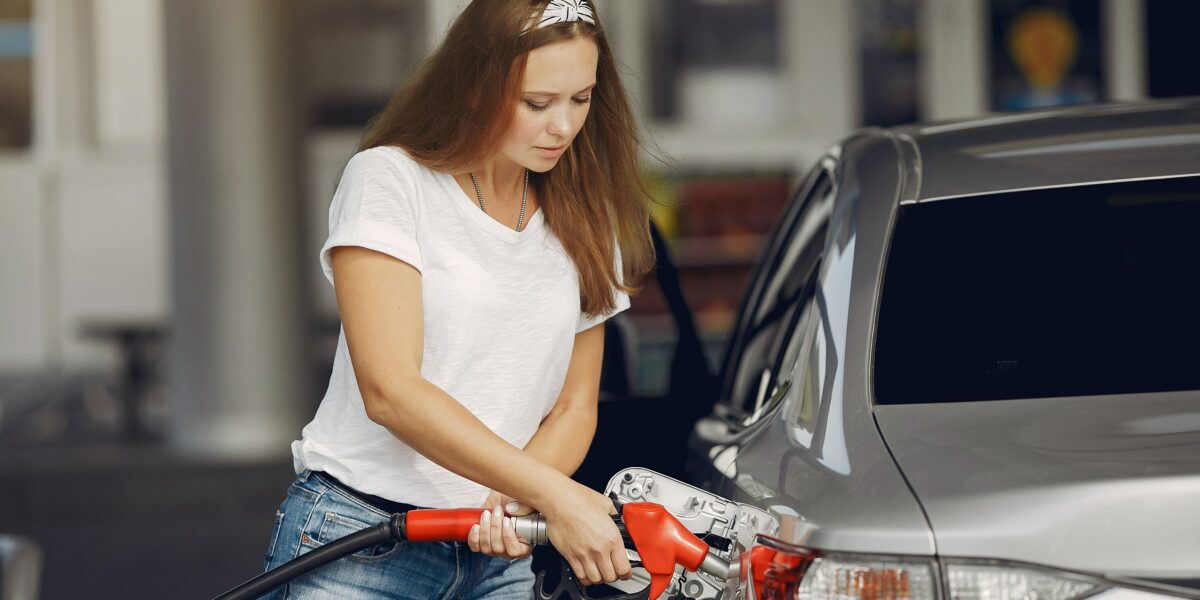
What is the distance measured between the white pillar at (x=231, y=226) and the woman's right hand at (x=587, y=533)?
546cm

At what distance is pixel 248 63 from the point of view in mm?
7230

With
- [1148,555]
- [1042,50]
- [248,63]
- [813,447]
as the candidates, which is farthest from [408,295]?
[1042,50]

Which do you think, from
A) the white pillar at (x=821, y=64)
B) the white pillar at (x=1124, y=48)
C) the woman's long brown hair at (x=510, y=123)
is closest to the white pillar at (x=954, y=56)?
the white pillar at (x=821, y=64)

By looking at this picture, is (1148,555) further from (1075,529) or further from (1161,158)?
(1161,158)

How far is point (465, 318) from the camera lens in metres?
2.13

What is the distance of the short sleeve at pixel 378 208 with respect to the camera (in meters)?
2.03

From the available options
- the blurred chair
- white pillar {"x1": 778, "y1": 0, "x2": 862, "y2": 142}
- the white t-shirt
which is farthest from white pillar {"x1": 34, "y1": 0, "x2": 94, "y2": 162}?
the white t-shirt

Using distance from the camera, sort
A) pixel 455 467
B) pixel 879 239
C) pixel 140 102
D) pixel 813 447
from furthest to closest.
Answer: pixel 140 102, pixel 879 239, pixel 813 447, pixel 455 467

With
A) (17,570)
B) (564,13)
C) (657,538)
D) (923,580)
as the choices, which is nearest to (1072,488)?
(923,580)

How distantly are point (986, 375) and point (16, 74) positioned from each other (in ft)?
33.5

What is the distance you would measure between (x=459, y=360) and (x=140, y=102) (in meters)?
9.65

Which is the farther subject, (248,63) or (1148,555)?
(248,63)

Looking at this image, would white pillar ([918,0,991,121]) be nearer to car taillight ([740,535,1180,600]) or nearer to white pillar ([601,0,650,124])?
white pillar ([601,0,650,124])

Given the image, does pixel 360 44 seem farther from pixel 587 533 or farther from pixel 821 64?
pixel 587 533
